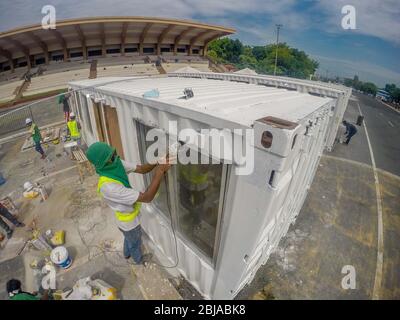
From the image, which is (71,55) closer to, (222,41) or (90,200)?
(90,200)

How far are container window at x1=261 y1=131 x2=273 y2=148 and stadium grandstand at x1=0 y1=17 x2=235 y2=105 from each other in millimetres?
23059

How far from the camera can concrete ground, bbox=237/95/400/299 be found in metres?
3.27

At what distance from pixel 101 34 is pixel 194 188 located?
27594mm

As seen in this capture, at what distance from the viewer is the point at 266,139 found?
1380 mm

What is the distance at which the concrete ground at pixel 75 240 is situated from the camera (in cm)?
319

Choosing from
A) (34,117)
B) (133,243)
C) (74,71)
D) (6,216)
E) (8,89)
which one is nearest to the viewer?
(133,243)

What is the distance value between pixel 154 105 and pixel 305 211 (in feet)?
15.4

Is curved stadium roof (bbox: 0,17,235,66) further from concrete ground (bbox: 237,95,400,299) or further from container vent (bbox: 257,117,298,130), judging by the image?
container vent (bbox: 257,117,298,130)

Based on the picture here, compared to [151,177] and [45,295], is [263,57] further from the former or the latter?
[45,295]

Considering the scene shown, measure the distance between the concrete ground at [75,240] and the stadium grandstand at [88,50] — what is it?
1693 cm

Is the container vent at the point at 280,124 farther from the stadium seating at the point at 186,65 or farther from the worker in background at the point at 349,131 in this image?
the stadium seating at the point at 186,65

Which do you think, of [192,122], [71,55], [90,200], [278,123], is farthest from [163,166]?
[71,55]
